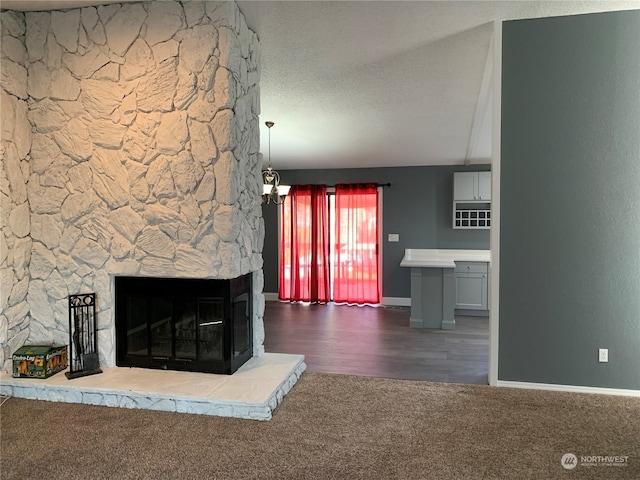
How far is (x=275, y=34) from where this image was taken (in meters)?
3.14

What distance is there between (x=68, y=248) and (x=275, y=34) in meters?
2.19

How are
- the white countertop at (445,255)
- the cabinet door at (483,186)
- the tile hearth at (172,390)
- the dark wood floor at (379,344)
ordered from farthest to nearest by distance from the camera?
the cabinet door at (483,186)
the white countertop at (445,255)
the dark wood floor at (379,344)
the tile hearth at (172,390)

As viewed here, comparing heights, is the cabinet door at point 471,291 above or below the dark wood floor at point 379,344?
above

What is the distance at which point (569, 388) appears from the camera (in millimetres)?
3086

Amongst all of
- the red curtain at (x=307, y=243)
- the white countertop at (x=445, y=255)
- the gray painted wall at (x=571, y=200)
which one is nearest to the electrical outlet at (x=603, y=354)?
the gray painted wall at (x=571, y=200)

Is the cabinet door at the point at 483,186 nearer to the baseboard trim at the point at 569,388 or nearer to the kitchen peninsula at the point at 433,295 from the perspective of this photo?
the kitchen peninsula at the point at 433,295

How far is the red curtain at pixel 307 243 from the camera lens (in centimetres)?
720

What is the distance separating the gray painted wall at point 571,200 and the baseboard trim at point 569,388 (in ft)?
0.12

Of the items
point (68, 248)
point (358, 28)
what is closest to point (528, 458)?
point (358, 28)

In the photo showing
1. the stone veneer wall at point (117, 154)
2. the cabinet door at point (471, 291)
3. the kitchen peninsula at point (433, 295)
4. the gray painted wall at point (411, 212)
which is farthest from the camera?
the gray painted wall at point (411, 212)

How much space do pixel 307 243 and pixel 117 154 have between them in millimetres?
4418
